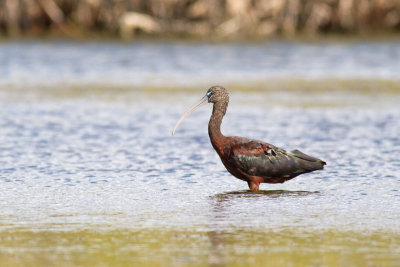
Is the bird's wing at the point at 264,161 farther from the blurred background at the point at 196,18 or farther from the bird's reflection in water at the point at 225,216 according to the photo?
the blurred background at the point at 196,18

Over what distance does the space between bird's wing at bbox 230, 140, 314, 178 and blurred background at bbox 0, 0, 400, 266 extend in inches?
8.8

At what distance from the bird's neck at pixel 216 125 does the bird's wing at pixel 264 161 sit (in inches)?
9.9

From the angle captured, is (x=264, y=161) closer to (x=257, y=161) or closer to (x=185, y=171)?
(x=257, y=161)

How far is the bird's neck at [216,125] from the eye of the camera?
1012 centimetres

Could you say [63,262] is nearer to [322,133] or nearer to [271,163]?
[271,163]

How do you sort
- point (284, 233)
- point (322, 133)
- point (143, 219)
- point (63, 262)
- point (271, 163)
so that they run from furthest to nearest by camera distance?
point (322, 133) → point (271, 163) → point (143, 219) → point (284, 233) → point (63, 262)

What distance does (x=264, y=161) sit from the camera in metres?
9.90

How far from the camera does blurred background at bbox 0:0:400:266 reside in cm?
736

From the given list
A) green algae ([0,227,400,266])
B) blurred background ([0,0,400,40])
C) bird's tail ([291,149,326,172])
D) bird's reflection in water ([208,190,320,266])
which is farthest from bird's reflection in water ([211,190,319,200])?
blurred background ([0,0,400,40])

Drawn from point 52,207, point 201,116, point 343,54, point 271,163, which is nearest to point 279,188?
point 271,163

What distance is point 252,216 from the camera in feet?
27.4

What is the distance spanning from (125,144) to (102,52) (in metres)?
17.0

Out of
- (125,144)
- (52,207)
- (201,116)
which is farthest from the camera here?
(201,116)

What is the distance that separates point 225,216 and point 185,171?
2.84 metres
